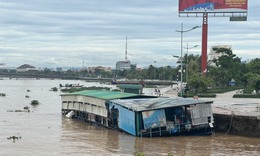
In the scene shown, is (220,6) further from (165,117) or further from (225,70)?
(165,117)

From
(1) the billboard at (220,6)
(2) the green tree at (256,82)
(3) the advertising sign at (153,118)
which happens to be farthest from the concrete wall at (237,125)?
(1) the billboard at (220,6)

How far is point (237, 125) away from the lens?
29062 millimetres

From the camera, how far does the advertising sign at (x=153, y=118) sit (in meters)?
27.0

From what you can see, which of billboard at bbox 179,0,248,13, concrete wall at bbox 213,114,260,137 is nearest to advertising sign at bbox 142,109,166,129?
concrete wall at bbox 213,114,260,137

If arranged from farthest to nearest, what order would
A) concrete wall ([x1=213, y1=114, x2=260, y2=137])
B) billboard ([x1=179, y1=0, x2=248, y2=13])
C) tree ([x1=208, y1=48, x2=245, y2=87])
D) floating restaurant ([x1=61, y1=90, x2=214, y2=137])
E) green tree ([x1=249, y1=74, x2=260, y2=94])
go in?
tree ([x1=208, y1=48, x2=245, y2=87]) → billboard ([x1=179, y1=0, x2=248, y2=13]) → green tree ([x1=249, y1=74, x2=260, y2=94]) → concrete wall ([x1=213, y1=114, x2=260, y2=137]) → floating restaurant ([x1=61, y1=90, x2=214, y2=137])

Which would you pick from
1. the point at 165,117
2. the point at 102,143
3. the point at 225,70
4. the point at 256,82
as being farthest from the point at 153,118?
the point at 225,70

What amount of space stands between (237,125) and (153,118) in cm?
549

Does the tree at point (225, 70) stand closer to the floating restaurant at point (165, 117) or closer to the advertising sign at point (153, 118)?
the floating restaurant at point (165, 117)

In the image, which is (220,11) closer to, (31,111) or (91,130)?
(31,111)

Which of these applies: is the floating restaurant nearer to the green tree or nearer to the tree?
the green tree

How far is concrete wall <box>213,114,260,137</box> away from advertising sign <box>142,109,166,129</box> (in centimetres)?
442

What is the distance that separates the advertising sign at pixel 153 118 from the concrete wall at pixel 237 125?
174 inches

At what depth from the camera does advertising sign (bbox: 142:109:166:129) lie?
27047mm

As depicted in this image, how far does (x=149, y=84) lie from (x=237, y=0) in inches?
2485
